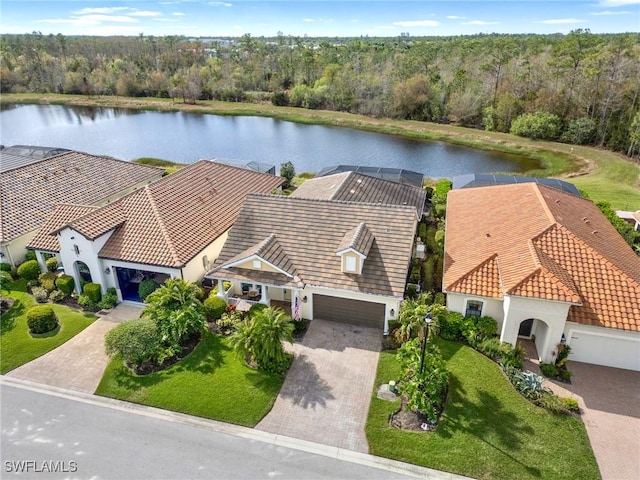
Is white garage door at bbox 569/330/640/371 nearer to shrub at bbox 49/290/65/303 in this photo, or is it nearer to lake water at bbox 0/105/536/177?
shrub at bbox 49/290/65/303

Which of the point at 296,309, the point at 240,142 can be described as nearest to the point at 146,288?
the point at 296,309

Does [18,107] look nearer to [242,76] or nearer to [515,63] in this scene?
[242,76]

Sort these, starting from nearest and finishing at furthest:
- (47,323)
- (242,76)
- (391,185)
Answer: (47,323), (391,185), (242,76)

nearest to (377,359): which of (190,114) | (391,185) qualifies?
(391,185)

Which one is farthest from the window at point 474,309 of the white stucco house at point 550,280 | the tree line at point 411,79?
the tree line at point 411,79

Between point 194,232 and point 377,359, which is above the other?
point 194,232

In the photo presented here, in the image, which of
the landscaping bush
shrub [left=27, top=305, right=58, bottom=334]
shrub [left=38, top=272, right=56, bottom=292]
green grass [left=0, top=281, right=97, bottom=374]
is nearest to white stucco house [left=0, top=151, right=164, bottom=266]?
shrub [left=38, top=272, right=56, bottom=292]
